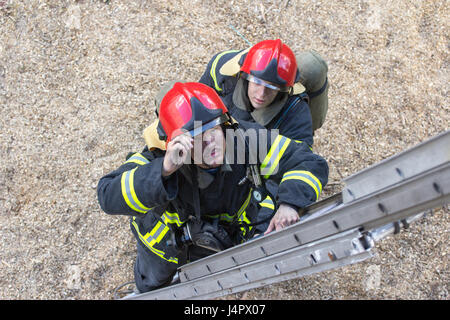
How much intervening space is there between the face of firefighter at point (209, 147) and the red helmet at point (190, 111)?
43 millimetres

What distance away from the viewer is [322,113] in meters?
4.14

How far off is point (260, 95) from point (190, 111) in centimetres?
120

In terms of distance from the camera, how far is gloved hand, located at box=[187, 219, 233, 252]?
9.09ft

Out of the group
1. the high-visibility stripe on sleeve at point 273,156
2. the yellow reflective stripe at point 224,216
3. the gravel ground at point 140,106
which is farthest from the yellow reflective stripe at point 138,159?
the gravel ground at point 140,106

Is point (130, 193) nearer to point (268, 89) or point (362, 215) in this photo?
point (362, 215)

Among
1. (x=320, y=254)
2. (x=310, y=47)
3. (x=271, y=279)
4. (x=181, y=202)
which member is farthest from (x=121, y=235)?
(x=310, y=47)

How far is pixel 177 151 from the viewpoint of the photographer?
2.13 meters

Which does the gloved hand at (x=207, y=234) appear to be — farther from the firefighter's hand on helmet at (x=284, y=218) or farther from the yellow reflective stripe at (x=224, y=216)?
the firefighter's hand on helmet at (x=284, y=218)

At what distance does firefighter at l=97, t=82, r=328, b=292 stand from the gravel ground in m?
1.46

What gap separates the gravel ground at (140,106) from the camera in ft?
13.9

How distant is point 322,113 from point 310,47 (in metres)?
1.55

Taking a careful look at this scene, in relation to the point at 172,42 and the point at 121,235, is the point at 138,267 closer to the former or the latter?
the point at 121,235

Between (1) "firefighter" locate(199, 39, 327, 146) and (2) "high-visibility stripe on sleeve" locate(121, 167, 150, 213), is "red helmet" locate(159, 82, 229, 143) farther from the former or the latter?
(1) "firefighter" locate(199, 39, 327, 146)

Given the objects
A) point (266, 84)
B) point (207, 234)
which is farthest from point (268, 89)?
point (207, 234)
